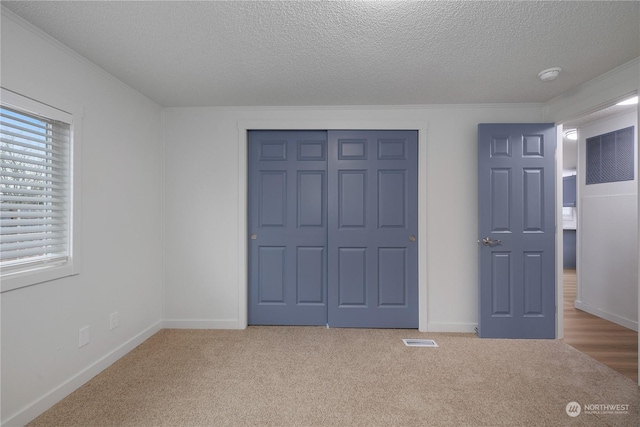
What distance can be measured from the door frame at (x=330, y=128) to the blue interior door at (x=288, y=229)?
0.10 meters

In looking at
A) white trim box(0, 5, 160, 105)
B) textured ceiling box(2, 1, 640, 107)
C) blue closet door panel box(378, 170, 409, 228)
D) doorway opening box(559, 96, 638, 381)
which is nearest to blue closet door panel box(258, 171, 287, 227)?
textured ceiling box(2, 1, 640, 107)

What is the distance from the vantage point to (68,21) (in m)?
1.79

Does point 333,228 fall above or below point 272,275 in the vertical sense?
above

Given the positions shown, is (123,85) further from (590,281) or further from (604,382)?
(590,281)

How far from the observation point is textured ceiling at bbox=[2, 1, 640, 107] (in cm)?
169

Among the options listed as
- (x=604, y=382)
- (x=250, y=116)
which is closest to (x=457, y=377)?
(x=604, y=382)

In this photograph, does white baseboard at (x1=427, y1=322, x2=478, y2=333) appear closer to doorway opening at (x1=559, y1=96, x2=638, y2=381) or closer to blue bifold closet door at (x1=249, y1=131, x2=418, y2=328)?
blue bifold closet door at (x1=249, y1=131, x2=418, y2=328)

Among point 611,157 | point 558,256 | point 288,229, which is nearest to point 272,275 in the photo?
point 288,229

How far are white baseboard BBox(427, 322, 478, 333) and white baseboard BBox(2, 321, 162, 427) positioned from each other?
114 inches

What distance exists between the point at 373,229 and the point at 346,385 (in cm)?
158

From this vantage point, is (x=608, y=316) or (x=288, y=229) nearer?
(x=288, y=229)

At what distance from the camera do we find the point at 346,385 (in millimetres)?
2184

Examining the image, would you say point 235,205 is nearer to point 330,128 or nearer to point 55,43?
point 330,128

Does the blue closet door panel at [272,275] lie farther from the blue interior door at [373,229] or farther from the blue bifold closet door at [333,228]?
the blue interior door at [373,229]
